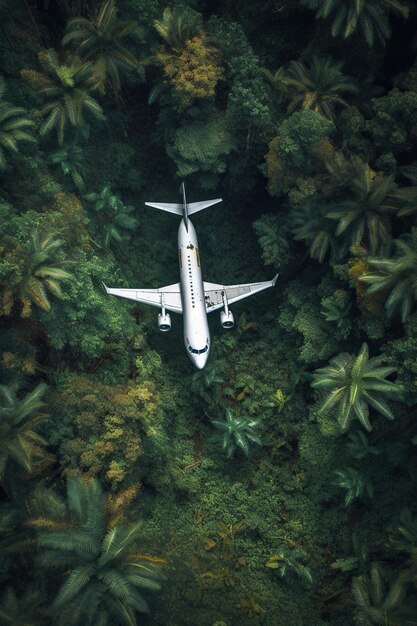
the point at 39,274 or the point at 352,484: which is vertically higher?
the point at 39,274

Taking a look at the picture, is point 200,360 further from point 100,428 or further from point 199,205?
point 199,205

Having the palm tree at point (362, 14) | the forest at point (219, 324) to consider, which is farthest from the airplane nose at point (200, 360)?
the palm tree at point (362, 14)

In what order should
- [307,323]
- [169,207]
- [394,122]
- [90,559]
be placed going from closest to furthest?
[90,559] → [394,122] → [307,323] → [169,207]

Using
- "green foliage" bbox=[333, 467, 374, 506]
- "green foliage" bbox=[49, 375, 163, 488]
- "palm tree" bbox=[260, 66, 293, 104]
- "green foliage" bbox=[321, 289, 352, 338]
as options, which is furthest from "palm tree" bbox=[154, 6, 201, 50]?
"green foliage" bbox=[333, 467, 374, 506]

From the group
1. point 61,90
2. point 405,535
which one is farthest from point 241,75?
point 405,535

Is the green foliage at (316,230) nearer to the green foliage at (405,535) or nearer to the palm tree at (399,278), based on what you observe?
the palm tree at (399,278)

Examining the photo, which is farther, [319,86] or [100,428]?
[319,86]
